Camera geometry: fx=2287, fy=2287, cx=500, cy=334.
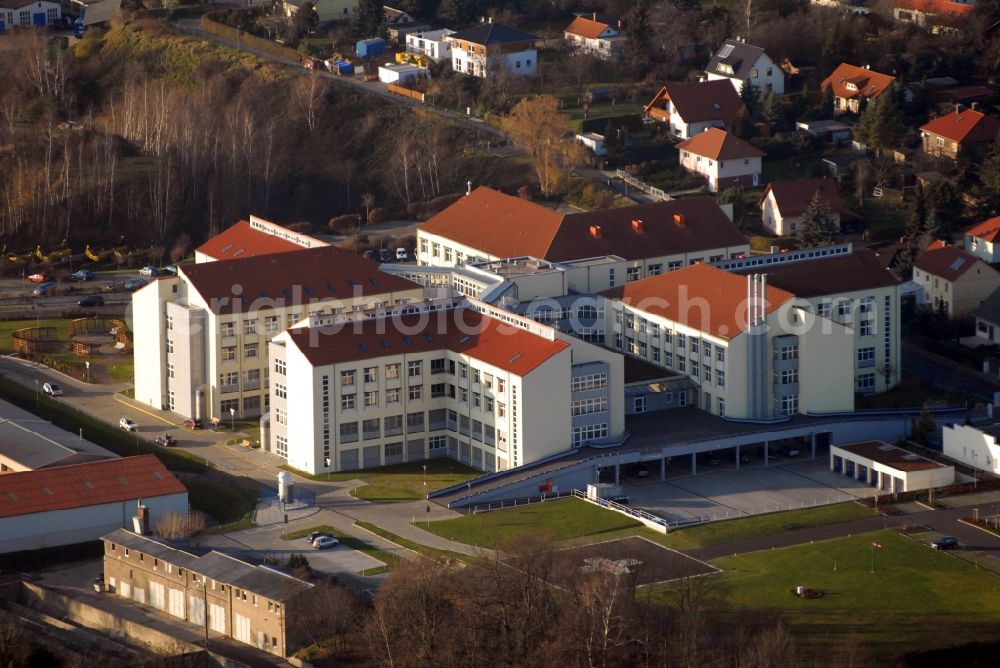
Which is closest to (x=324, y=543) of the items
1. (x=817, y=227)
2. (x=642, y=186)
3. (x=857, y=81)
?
(x=817, y=227)

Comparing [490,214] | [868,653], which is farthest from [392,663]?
[490,214]

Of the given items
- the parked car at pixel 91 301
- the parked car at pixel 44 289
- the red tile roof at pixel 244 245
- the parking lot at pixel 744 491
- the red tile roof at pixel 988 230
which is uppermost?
the red tile roof at pixel 244 245

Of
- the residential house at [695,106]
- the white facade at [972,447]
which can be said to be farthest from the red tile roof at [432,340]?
the residential house at [695,106]

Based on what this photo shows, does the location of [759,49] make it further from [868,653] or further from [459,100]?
[868,653]

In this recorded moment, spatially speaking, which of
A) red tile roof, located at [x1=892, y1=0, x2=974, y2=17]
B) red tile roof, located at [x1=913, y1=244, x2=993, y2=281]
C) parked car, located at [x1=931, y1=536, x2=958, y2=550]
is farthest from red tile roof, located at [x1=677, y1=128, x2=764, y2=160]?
parked car, located at [x1=931, y1=536, x2=958, y2=550]

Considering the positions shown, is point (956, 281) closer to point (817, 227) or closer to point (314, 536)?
point (817, 227)

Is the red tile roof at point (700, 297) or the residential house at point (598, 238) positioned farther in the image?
the residential house at point (598, 238)

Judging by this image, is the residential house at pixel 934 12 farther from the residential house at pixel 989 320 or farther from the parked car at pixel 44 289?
the parked car at pixel 44 289
